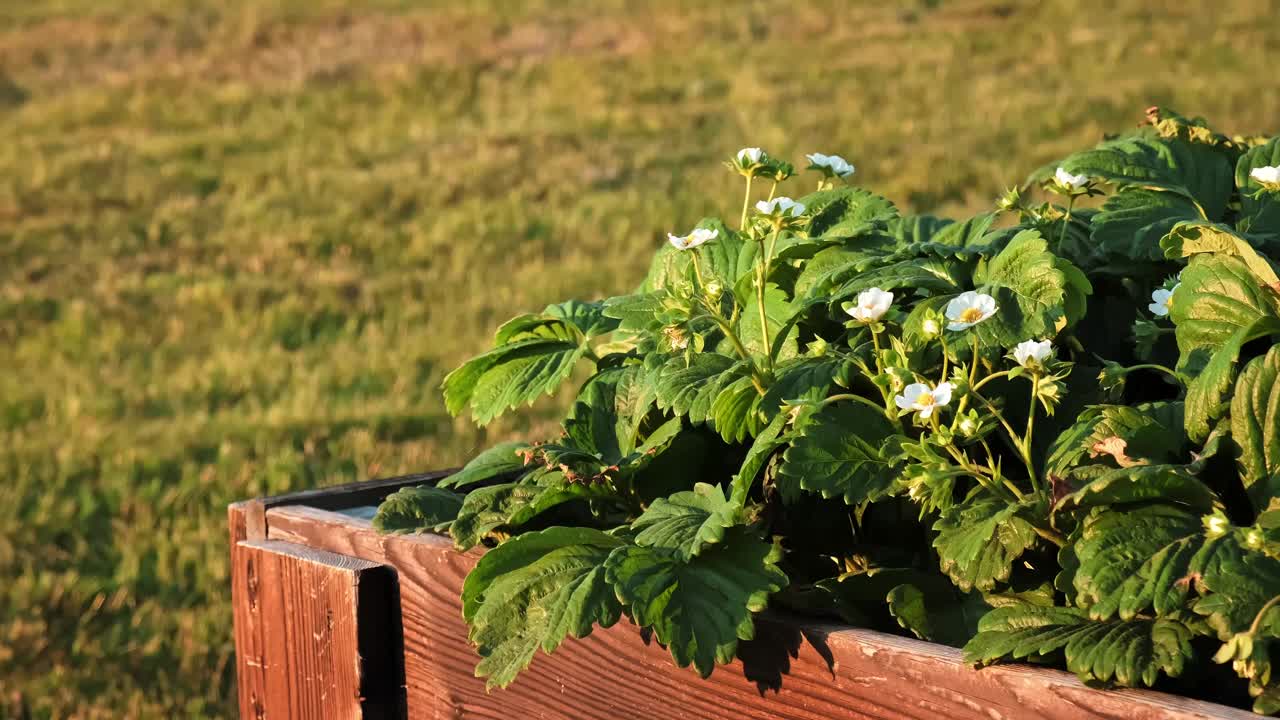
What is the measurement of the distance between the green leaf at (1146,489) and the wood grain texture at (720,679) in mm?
165

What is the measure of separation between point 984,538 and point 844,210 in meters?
0.67

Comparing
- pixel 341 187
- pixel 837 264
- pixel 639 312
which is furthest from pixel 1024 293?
pixel 341 187

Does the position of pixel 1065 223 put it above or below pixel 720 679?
above

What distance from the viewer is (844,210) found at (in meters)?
1.89

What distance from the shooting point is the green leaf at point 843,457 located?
56.6 inches

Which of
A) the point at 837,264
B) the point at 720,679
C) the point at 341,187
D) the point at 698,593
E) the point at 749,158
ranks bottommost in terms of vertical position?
the point at 341,187

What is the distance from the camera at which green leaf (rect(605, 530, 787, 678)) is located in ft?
4.56

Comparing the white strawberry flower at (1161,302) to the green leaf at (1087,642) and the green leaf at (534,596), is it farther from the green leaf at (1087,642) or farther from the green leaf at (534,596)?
the green leaf at (534,596)

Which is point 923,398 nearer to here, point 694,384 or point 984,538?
point 984,538

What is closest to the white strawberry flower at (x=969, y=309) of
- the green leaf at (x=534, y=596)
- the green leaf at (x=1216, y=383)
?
the green leaf at (x=1216, y=383)

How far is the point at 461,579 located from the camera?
1.70 m

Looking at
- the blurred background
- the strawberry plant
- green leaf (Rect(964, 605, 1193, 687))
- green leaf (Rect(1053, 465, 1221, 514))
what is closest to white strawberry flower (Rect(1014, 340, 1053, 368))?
the strawberry plant

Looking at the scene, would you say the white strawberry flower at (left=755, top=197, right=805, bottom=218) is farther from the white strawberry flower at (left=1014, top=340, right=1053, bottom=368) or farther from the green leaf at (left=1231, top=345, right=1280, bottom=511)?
the green leaf at (left=1231, top=345, right=1280, bottom=511)

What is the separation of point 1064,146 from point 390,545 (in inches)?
315
